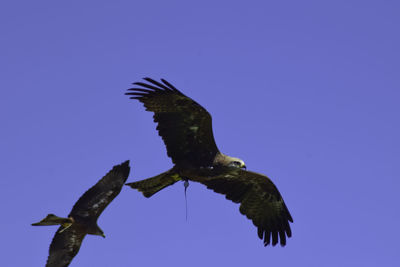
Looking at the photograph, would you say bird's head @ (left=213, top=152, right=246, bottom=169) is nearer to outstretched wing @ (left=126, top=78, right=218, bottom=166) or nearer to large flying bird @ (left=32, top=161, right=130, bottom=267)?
outstretched wing @ (left=126, top=78, right=218, bottom=166)

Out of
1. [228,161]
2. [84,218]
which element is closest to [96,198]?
[84,218]

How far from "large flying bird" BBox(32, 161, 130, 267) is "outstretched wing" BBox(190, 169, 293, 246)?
→ 1689 mm

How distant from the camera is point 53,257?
42.4 ft

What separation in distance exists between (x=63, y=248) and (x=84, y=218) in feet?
3.16

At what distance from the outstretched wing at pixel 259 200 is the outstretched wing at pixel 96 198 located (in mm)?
1693

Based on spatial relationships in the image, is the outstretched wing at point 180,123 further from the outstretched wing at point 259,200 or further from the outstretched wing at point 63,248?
the outstretched wing at point 63,248

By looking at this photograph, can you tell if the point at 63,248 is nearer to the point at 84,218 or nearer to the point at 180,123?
the point at 84,218

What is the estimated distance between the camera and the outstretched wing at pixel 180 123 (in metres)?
11.8

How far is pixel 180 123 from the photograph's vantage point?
39.3ft

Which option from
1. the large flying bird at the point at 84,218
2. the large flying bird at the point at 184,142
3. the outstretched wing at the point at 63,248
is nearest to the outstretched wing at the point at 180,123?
the large flying bird at the point at 184,142

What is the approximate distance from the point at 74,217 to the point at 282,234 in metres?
4.20

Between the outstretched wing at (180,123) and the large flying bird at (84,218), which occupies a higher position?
the outstretched wing at (180,123)

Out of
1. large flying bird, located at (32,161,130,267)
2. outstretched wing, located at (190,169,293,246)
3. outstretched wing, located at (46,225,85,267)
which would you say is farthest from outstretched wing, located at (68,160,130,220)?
outstretched wing, located at (190,169,293,246)

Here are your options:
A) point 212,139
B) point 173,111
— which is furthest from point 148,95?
point 212,139
